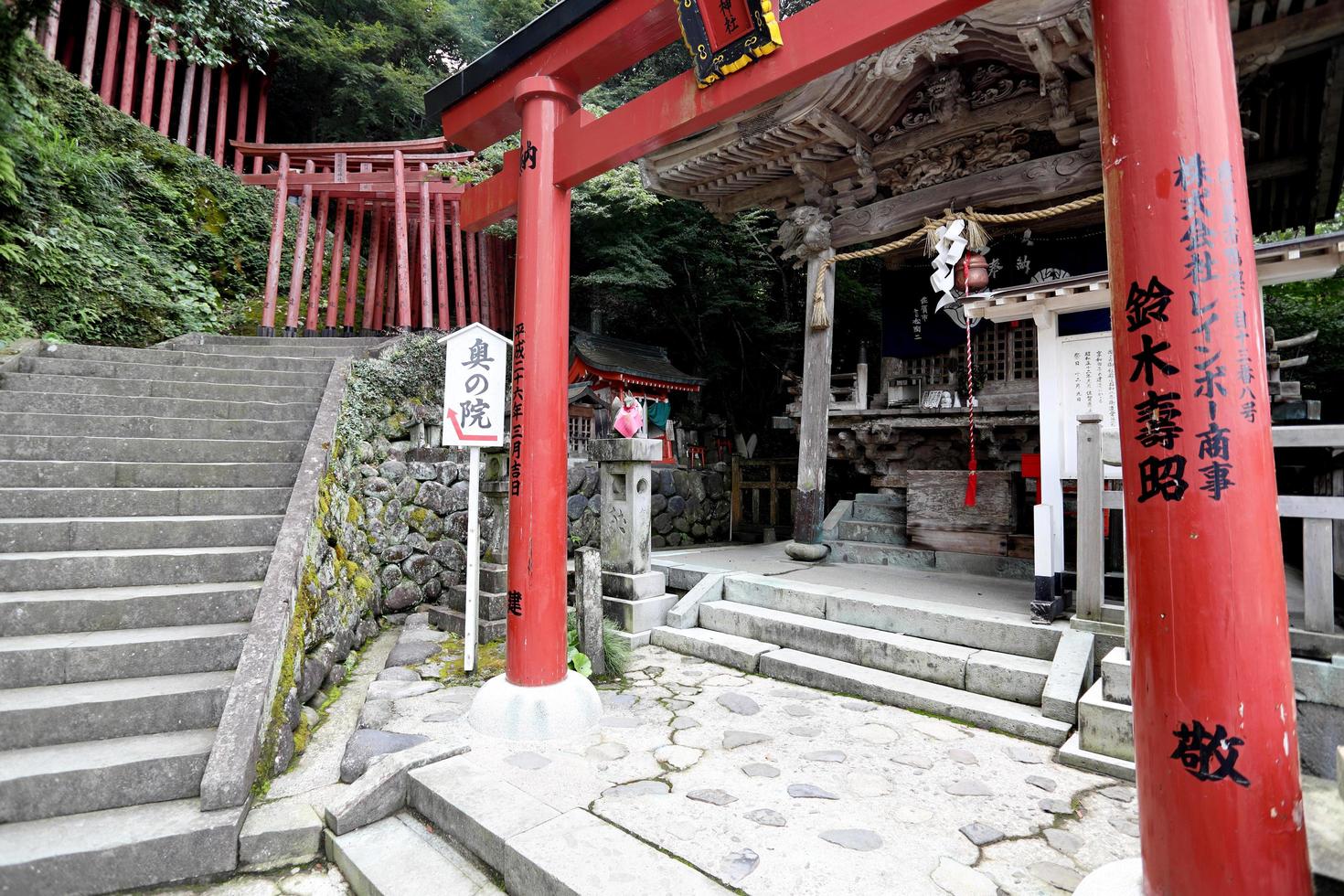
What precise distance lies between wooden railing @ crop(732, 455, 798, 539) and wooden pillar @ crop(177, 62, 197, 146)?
13807 mm

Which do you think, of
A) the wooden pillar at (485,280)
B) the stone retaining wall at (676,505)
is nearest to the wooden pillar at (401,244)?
the wooden pillar at (485,280)

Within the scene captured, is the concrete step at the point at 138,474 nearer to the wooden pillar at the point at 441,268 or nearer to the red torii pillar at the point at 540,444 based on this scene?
the red torii pillar at the point at 540,444

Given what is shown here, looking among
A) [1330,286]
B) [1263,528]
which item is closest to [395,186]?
[1263,528]

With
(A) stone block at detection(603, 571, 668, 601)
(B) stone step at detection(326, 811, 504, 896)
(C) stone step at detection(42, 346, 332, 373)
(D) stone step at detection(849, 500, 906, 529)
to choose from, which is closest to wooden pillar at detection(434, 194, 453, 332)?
(C) stone step at detection(42, 346, 332, 373)

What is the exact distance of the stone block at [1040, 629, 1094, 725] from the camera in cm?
415

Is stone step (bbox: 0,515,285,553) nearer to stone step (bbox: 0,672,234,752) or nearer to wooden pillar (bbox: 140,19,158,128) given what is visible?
stone step (bbox: 0,672,234,752)

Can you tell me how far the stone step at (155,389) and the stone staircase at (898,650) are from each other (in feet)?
16.3

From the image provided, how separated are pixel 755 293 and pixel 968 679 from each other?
13083 mm

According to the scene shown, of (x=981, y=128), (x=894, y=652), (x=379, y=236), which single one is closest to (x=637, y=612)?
(x=894, y=652)

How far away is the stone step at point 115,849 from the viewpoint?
2.77m

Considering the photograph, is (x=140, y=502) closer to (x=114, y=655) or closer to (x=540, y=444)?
(x=114, y=655)

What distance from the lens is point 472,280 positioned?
12.3 metres

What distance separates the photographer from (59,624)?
13.0 feet

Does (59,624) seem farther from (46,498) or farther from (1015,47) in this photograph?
(1015,47)
